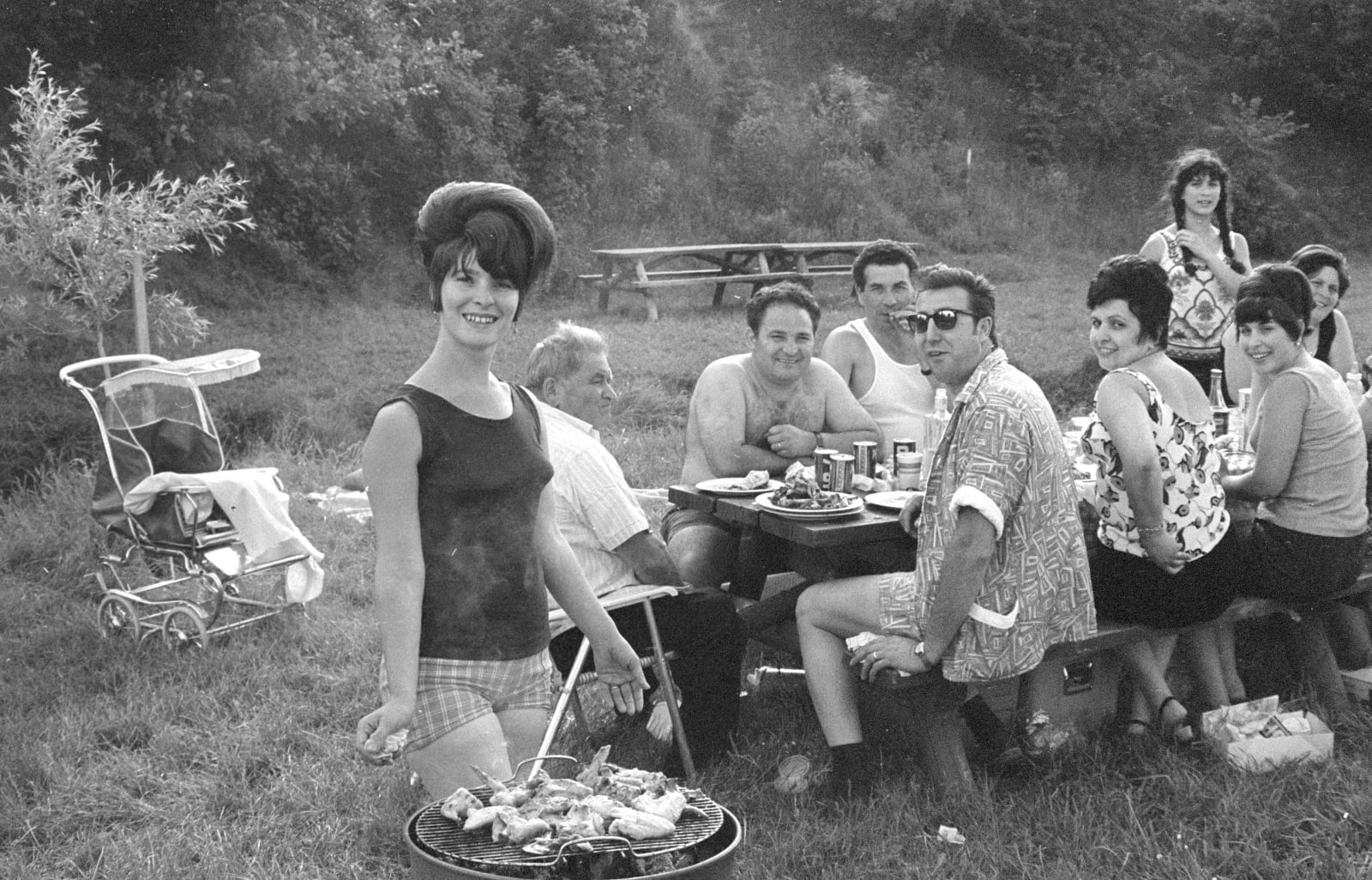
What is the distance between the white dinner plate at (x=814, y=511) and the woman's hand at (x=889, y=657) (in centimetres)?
55

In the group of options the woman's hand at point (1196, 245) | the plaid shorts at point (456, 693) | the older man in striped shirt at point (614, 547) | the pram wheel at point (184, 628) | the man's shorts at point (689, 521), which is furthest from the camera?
the woman's hand at point (1196, 245)

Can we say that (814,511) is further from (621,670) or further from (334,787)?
(334,787)

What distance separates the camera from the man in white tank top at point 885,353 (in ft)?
18.3

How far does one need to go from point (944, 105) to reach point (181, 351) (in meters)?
14.8

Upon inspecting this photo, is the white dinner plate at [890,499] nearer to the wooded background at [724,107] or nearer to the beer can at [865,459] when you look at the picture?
the beer can at [865,459]

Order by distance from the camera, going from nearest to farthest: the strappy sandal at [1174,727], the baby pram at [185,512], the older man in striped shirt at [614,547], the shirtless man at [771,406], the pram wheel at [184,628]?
the older man in striped shirt at [614,547] → the strappy sandal at [1174,727] → the shirtless man at [771,406] → the pram wheel at [184,628] → the baby pram at [185,512]

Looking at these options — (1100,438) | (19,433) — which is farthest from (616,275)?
(1100,438)

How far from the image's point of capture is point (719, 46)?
21.3 meters

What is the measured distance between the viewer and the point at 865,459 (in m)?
4.79

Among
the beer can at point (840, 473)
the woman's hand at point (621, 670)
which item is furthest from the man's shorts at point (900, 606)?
the woman's hand at point (621, 670)

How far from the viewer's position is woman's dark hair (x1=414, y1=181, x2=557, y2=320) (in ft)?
8.11

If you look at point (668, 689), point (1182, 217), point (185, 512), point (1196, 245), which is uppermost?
point (1182, 217)

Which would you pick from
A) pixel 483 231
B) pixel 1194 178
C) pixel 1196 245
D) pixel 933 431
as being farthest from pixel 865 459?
pixel 1194 178

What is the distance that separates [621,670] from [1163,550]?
6.72ft
